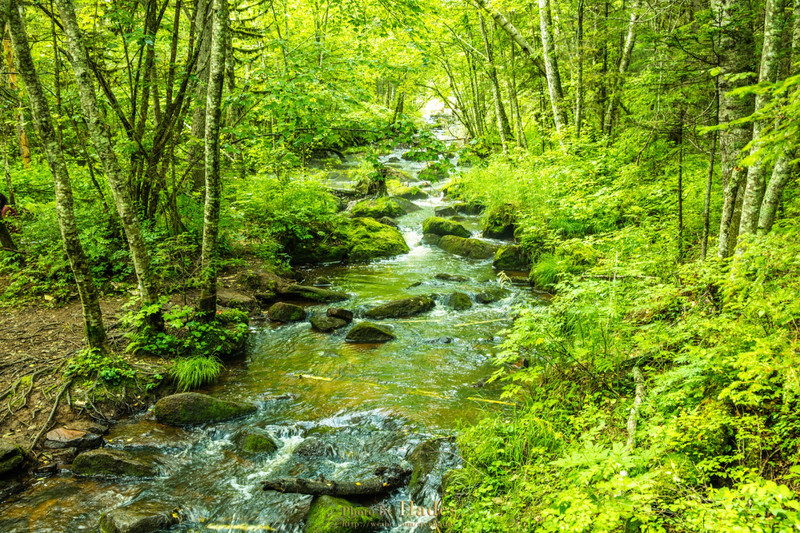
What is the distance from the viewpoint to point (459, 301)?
1080cm

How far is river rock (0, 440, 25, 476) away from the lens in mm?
4930

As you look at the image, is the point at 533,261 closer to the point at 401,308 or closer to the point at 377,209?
the point at 401,308

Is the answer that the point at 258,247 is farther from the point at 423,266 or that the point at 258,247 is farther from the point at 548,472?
the point at 548,472

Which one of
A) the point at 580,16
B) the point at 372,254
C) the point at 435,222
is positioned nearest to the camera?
the point at 580,16

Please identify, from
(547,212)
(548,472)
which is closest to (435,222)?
(547,212)

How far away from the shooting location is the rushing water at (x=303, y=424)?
473cm

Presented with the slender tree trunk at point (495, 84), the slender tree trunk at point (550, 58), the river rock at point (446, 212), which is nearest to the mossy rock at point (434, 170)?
the slender tree trunk at point (550, 58)

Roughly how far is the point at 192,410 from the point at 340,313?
4.26 metres

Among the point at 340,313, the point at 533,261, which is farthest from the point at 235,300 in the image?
the point at 533,261

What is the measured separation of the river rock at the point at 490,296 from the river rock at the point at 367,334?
3.00 metres

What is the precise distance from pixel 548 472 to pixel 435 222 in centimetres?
1406

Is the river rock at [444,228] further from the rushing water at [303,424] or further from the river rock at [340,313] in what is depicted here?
the river rock at [340,313]

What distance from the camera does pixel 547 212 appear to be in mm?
11289

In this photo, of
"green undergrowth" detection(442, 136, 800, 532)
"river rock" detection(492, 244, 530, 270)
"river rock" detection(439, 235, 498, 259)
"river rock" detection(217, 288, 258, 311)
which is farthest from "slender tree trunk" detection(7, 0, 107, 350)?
"river rock" detection(439, 235, 498, 259)
